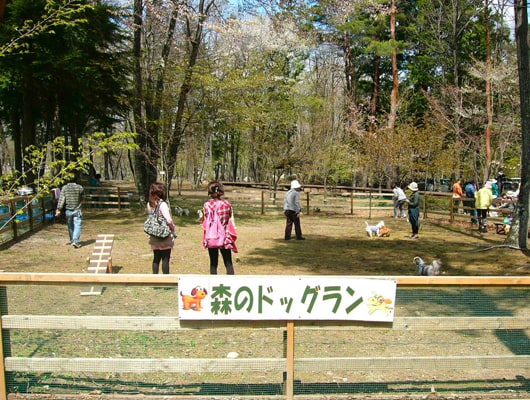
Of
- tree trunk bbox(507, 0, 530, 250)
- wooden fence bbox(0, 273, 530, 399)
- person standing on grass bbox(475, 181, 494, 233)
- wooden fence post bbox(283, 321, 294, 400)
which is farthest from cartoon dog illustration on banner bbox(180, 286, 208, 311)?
person standing on grass bbox(475, 181, 494, 233)

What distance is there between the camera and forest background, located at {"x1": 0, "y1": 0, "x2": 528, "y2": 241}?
16469 millimetres

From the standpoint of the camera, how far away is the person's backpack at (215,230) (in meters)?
6.57

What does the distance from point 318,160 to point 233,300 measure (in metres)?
24.0

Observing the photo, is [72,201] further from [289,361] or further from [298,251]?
[289,361]

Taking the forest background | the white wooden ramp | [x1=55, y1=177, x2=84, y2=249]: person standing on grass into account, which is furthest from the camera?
the forest background

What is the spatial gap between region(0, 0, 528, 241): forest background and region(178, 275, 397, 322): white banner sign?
300 cm

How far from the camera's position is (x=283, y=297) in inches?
139

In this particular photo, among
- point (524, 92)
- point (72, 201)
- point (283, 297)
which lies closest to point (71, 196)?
point (72, 201)

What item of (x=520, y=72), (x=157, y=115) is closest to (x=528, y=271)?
(x=520, y=72)

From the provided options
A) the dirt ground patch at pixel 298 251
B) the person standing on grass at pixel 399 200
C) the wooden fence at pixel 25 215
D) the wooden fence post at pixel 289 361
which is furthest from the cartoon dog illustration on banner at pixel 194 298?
the person standing on grass at pixel 399 200

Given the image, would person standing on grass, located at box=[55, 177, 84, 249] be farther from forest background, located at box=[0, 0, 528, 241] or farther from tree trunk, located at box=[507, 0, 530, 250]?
tree trunk, located at box=[507, 0, 530, 250]

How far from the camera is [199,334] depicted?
151 inches

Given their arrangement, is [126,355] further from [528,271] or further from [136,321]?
[528,271]

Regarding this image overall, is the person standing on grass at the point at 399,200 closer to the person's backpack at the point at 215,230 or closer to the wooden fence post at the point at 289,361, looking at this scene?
the person's backpack at the point at 215,230
